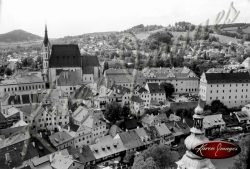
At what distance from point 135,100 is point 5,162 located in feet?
40.6

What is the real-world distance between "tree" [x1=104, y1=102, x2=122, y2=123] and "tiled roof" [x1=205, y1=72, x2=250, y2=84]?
884 centimetres

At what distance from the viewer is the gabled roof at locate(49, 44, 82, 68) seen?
110ft

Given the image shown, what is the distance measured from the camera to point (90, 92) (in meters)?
28.1

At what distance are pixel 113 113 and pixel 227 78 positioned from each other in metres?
11.2

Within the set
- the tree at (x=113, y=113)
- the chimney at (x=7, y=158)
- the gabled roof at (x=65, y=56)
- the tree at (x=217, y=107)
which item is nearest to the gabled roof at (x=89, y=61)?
the gabled roof at (x=65, y=56)

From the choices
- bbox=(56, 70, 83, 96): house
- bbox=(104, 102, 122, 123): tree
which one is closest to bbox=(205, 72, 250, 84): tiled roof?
bbox=(104, 102, 122, 123): tree

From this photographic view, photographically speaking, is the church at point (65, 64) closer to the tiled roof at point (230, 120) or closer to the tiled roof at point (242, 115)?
the tiled roof at point (230, 120)

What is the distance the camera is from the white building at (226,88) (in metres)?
28.0

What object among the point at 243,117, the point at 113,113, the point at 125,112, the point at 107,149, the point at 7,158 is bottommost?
the point at 107,149

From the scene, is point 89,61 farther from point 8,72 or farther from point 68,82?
point 8,72

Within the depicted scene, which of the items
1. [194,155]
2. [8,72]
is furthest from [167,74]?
[194,155]

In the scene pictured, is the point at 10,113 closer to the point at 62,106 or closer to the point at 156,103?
the point at 62,106

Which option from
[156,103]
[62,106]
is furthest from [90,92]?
[156,103]

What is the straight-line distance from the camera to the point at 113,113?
2431 cm
